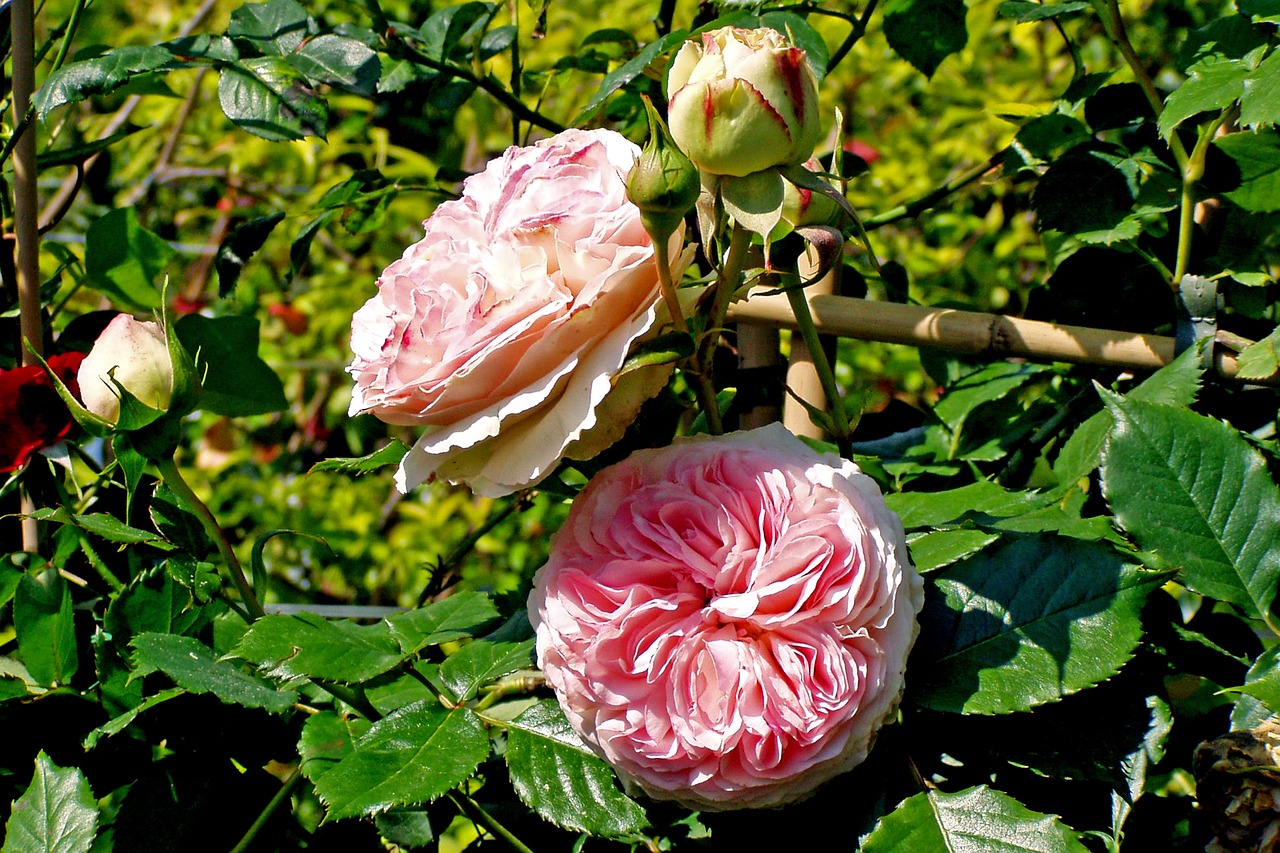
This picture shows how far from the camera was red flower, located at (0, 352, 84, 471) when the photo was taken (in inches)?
29.1

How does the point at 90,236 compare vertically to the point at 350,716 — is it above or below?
above

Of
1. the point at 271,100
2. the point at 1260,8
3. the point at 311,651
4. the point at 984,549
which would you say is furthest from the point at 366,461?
the point at 1260,8

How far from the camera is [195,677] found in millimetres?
→ 556

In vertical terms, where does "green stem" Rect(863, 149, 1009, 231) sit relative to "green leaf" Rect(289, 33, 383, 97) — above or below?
below

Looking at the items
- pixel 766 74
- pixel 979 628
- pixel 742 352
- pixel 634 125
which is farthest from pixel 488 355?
pixel 634 125

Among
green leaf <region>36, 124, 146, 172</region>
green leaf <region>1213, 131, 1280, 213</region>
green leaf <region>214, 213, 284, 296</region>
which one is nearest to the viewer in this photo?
green leaf <region>1213, 131, 1280, 213</region>

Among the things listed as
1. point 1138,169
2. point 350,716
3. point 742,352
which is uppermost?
point 1138,169

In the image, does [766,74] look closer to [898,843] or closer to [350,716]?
[898,843]

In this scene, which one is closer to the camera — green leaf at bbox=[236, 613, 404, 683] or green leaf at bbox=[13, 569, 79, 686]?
green leaf at bbox=[236, 613, 404, 683]

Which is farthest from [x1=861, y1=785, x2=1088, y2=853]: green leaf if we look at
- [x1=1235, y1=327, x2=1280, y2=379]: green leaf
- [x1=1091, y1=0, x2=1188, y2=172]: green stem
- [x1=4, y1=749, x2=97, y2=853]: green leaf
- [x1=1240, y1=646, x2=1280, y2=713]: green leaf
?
[x1=1091, y1=0, x2=1188, y2=172]: green stem

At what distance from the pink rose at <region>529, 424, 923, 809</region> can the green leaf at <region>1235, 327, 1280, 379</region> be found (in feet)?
0.93

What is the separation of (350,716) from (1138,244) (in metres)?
0.68

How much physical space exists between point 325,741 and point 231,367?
1.18 feet

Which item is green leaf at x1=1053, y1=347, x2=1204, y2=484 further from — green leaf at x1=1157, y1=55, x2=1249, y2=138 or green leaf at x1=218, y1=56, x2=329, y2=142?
green leaf at x1=218, y1=56, x2=329, y2=142
